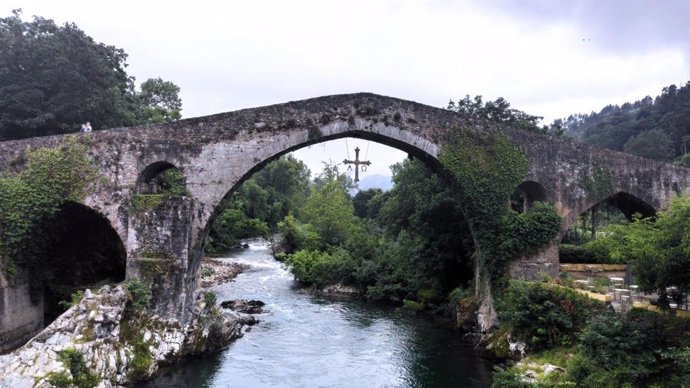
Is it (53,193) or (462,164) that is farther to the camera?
(462,164)

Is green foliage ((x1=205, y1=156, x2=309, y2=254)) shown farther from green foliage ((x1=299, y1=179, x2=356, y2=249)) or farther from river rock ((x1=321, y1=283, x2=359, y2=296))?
river rock ((x1=321, y1=283, x2=359, y2=296))

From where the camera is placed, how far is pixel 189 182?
47.8 feet

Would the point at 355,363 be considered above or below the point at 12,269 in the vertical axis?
below

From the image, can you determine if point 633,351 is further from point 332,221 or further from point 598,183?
point 332,221

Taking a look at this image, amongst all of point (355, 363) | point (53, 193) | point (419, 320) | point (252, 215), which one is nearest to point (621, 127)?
point (252, 215)

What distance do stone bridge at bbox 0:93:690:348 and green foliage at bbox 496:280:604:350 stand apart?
8.62ft

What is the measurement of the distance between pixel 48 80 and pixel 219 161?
8.48m

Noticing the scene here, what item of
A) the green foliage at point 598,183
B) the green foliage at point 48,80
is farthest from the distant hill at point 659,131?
the green foliage at point 48,80

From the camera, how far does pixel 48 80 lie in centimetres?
1877

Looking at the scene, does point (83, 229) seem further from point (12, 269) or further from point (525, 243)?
point (525, 243)

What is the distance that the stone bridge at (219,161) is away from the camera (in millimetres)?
13414

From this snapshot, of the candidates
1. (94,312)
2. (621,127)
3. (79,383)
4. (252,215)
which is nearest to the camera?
(79,383)

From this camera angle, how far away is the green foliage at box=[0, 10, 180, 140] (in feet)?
60.0

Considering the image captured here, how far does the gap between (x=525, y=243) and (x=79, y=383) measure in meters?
11.7
